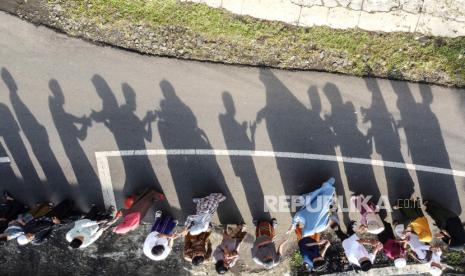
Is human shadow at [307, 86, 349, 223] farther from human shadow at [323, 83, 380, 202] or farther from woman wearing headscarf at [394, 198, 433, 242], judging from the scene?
woman wearing headscarf at [394, 198, 433, 242]

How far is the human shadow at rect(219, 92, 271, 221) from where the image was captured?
8836 millimetres

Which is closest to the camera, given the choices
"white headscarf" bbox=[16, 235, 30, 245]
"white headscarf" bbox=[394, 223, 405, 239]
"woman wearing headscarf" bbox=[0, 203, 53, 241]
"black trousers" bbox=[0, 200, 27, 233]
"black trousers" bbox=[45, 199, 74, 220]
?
"white headscarf" bbox=[16, 235, 30, 245]

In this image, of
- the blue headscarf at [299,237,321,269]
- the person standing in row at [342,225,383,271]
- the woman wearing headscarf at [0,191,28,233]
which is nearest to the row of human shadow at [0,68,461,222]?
the woman wearing headscarf at [0,191,28,233]

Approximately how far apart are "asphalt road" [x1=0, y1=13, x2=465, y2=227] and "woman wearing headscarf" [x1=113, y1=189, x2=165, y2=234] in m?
0.36

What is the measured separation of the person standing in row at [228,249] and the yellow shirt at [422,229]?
3.61 m

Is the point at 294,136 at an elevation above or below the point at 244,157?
above

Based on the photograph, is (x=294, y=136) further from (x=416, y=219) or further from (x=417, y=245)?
(x=417, y=245)

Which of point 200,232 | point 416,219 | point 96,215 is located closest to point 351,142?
point 416,219

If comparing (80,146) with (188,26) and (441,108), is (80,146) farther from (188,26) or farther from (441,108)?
(441,108)

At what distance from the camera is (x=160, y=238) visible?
777 cm

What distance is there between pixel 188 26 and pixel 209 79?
1283 millimetres

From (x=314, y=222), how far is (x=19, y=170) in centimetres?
677

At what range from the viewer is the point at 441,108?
8773mm

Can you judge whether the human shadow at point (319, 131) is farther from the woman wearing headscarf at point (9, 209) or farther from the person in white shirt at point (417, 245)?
the woman wearing headscarf at point (9, 209)
